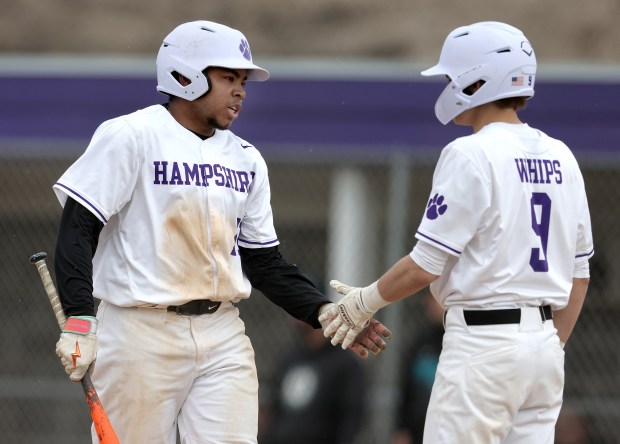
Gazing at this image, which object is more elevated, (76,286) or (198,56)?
(198,56)

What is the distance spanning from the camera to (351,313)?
5254 mm

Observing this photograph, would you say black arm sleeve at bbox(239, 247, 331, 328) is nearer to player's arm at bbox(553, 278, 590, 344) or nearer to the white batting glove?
the white batting glove

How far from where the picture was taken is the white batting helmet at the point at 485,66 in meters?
5.02

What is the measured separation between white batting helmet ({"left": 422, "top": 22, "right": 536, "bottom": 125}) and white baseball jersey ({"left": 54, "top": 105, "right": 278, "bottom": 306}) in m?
1.02

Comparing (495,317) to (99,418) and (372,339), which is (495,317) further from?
(99,418)

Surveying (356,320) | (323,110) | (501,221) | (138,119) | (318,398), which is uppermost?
(138,119)

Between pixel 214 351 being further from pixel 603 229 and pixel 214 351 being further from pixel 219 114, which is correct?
pixel 603 229

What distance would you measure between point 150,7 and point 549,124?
18.3ft

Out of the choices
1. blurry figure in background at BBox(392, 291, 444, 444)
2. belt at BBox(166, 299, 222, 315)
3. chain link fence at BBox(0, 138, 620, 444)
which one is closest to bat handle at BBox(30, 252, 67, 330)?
belt at BBox(166, 299, 222, 315)

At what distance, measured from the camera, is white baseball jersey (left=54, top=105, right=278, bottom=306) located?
5.05 m

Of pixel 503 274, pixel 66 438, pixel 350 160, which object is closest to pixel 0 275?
pixel 66 438

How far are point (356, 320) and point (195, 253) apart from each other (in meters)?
0.73

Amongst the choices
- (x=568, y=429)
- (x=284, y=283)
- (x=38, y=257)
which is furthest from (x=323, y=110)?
(x=38, y=257)

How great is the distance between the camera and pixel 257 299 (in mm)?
10305
